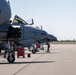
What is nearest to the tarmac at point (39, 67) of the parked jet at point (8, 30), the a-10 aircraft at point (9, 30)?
the a-10 aircraft at point (9, 30)

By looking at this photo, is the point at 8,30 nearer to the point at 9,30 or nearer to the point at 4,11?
the point at 9,30

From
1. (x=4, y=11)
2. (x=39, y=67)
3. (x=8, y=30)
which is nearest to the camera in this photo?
(x=39, y=67)

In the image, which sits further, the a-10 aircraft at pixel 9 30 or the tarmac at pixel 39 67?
the a-10 aircraft at pixel 9 30

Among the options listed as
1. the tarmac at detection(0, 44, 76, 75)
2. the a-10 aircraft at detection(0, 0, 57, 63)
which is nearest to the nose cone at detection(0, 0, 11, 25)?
the a-10 aircraft at detection(0, 0, 57, 63)

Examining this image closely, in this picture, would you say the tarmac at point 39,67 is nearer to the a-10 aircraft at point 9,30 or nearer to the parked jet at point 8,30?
the a-10 aircraft at point 9,30

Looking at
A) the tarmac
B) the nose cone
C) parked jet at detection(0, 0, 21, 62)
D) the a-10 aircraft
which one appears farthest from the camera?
parked jet at detection(0, 0, 21, 62)

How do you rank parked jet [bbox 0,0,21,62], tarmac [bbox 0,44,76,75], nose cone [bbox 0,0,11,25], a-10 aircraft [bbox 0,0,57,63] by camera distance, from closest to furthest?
tarmac [bbox 0,44,76,75]
nose cone [bbox 0,0,11,25]
a-10 aircraft [bbox 0,0,57,63]
parked jet [bbox 0,0,21,62]

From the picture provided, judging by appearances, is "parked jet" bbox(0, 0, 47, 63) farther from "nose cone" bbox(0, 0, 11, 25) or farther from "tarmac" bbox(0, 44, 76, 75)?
"tarmac" bbox(0, 44, 76, 75)

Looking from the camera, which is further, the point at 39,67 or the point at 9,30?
the point at 9,30

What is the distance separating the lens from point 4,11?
21109 millimetres

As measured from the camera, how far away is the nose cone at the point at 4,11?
20.9m

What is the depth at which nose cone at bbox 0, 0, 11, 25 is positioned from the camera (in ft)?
68.6

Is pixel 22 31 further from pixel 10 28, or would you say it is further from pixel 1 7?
pixel 1 7

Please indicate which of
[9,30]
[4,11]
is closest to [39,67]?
[9,30]
